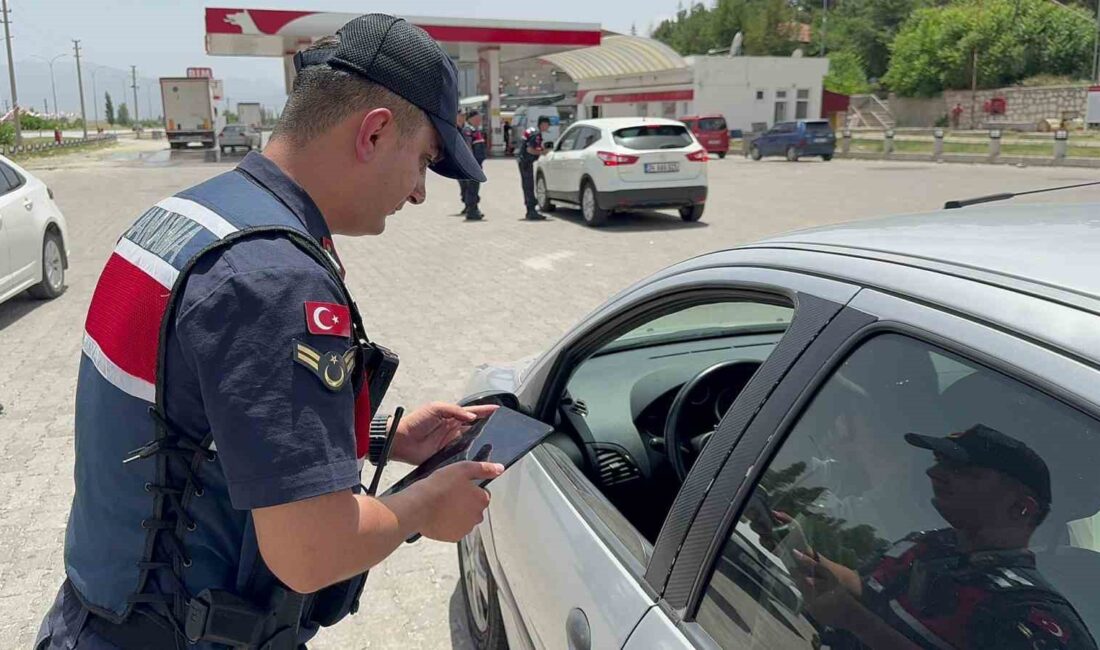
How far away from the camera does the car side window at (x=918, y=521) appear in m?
1.06

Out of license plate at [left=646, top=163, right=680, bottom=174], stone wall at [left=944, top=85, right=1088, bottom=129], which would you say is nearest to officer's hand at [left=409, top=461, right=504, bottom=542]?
license plate at [left=646, top=163, right=680, bottom=174]

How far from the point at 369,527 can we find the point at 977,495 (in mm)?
869

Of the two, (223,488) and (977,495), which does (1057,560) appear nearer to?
(977,495)

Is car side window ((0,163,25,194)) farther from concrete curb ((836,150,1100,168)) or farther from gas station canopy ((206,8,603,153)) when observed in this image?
concrete curb ((836,150,1100,168))

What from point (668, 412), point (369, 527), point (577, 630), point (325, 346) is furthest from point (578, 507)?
point (325, 346)

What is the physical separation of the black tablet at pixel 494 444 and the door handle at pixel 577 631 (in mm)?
374

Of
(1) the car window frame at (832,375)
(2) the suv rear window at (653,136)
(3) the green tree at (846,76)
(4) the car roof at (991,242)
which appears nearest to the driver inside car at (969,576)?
(1) the car window frame at (832,375)

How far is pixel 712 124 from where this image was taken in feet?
114

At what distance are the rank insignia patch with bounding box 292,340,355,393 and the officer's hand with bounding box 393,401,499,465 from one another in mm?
681

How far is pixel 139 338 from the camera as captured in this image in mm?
1316

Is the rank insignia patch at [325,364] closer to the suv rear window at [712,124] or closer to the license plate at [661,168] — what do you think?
the license plate at [661,168]

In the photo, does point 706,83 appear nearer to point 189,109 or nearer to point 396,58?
point 189,109

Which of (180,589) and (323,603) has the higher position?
(180,589)

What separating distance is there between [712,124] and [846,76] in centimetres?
3780
